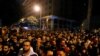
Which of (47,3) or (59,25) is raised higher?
(47,3)

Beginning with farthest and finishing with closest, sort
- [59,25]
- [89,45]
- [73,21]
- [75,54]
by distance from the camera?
[73,21]
[59,25]
[89,45]
[75,54]

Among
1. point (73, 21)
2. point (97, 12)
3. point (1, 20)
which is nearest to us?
point (1, 20)

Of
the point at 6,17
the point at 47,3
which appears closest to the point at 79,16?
the point at 47,3

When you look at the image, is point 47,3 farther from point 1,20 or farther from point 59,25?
point 1,20

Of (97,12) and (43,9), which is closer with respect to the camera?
(97,12)

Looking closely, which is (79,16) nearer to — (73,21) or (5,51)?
(73,21)

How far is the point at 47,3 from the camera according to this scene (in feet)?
347

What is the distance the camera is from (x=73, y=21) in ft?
332

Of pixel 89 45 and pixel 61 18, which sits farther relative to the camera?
pixel 61 18

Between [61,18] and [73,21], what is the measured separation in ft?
15.1

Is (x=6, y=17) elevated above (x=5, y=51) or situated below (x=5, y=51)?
above

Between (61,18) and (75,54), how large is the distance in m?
87.0

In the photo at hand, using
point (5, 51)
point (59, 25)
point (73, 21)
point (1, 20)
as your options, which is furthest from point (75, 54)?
point (73, 21)

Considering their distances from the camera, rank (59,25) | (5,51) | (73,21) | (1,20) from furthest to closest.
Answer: (73,21) < (59,25) < (1,20) < (5,51)
